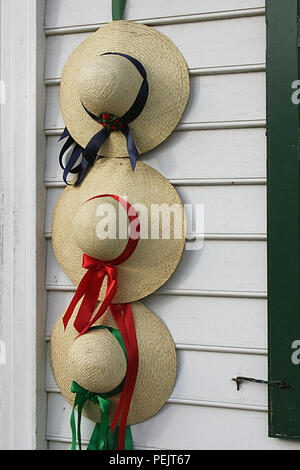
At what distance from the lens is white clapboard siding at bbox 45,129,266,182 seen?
1.72 m

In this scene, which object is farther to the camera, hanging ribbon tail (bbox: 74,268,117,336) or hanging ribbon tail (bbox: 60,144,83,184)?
hanging ribbon tail (bbox: 60,144,83,184)

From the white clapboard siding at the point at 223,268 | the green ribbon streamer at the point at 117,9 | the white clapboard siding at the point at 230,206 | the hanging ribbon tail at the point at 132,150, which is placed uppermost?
the green ribbon streamer at the point at 117,9

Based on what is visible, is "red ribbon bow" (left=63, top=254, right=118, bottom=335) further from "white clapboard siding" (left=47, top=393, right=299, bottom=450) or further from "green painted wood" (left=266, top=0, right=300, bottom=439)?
"green painted wood" (left=266, top=0, right=300, bottom=439)

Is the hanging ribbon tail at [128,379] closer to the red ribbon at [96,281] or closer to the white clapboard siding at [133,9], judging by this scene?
the red ribbon at [96,281]

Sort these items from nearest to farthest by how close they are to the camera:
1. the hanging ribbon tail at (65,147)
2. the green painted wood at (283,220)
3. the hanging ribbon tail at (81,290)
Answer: the green painted wood at (283,220) → the hanging ribbon tail at (81,290) → the hanging ribbon tail at (65,147)

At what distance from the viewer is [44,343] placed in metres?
1.91

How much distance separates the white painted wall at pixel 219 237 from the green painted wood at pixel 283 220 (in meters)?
0.05

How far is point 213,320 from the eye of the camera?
68.9 inches

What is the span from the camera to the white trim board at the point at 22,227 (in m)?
1.88

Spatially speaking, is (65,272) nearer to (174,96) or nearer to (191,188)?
(191,188)

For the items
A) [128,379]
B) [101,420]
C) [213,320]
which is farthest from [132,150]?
[101,420]

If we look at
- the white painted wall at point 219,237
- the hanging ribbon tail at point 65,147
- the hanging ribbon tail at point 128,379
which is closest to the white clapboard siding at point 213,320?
the white painted wall at point 219,237

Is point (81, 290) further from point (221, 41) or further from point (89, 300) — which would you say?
point (221, 41)

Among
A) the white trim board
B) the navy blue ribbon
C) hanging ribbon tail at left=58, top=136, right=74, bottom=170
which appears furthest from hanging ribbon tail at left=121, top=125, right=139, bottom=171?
the white trim board
